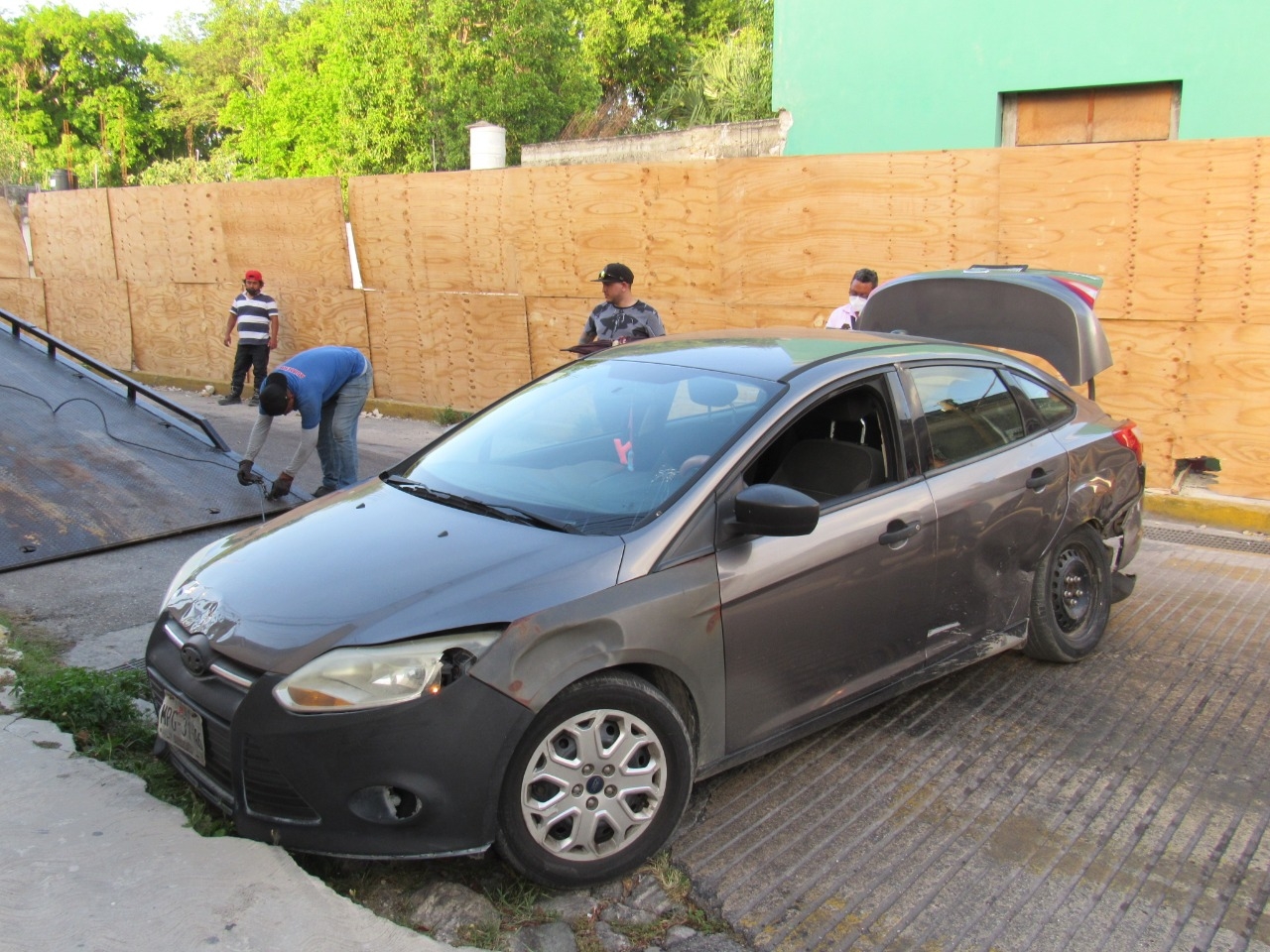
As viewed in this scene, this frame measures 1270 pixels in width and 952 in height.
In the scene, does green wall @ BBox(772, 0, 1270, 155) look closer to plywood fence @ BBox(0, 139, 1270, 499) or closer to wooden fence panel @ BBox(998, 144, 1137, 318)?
plywood fence @ BBox(0, 139, 1270, 499)

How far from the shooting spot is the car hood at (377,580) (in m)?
3.15

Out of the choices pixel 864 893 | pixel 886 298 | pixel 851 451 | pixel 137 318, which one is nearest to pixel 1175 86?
pixel 886 298

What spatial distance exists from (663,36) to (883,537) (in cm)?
3739

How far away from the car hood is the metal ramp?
10.2ft

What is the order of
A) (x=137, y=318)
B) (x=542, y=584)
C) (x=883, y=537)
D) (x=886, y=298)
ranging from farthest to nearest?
(x=137, y=318) → (x=886, y=298) → (x=883, y=537) → (x=542, y=584)

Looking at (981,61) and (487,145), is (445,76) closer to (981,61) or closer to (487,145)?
(487,145)

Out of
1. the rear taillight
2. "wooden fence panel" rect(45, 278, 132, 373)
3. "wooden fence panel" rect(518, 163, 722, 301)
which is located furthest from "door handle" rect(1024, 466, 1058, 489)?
"wooden fence panel" rect(45, 278, 132, 373)

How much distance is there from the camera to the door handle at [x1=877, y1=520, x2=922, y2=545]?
157 inches

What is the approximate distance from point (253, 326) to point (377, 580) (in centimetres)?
1091

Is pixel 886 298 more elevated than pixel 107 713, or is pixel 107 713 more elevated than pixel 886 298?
pixel 886 298

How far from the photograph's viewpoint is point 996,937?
10.1ft

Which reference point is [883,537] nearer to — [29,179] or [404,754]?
[404,754]

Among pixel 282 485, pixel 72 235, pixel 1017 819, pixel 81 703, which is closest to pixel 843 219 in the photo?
pixel 282 485

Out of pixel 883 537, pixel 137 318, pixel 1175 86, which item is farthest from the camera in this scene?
pixel 137 318
